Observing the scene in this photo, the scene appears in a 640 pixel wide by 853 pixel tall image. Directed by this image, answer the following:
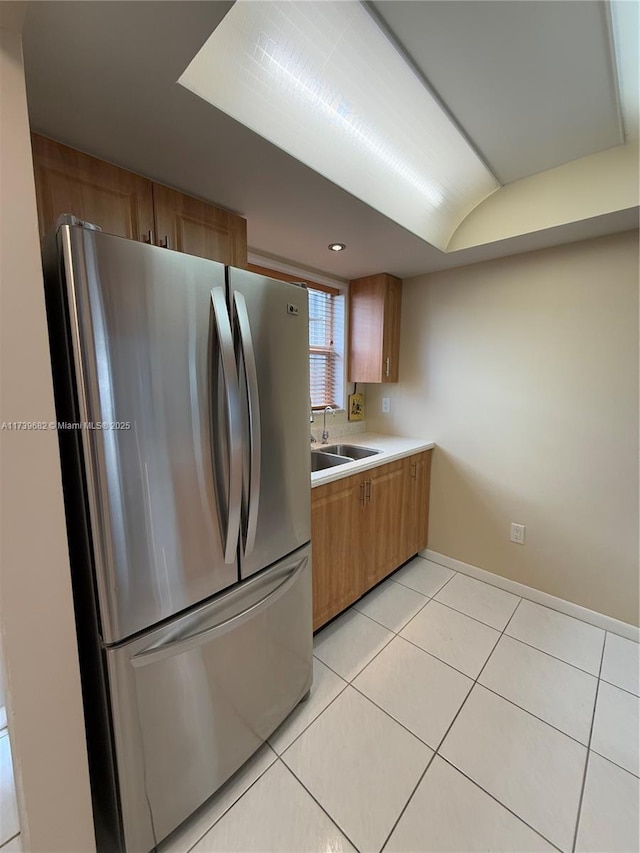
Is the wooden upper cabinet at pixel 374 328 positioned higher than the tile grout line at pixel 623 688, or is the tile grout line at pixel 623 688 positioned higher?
the wooden upper cabinet at pixel 374 328

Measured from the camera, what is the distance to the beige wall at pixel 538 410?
74.9 inches

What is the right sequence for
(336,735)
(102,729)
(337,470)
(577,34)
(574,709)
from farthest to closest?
(337,470), (574,709), (336,735), (577,34), (102,729)

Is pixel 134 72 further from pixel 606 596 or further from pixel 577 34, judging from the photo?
pixel 606 596

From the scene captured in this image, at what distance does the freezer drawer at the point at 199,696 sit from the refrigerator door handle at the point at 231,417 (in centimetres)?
22

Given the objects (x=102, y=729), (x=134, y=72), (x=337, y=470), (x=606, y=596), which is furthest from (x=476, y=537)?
(x=134, y=72)

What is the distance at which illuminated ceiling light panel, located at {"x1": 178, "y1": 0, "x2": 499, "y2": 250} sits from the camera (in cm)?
100

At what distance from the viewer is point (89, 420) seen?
0.83m

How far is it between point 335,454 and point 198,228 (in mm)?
1551

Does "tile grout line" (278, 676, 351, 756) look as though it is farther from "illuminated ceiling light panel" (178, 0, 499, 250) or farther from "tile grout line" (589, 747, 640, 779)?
"illuminated ceiling light panel" (178, 0, 499, 250)

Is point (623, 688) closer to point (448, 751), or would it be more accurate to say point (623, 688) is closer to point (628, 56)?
point (448, 751)

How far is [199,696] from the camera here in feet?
3.55

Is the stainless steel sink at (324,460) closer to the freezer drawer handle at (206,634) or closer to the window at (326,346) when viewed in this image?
the window at (326,346)

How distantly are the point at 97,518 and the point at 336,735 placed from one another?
4.21ft

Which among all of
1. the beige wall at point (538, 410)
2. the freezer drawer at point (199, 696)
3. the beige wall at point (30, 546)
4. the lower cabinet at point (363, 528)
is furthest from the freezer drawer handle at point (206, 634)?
the beige wall at point (538, 410)
